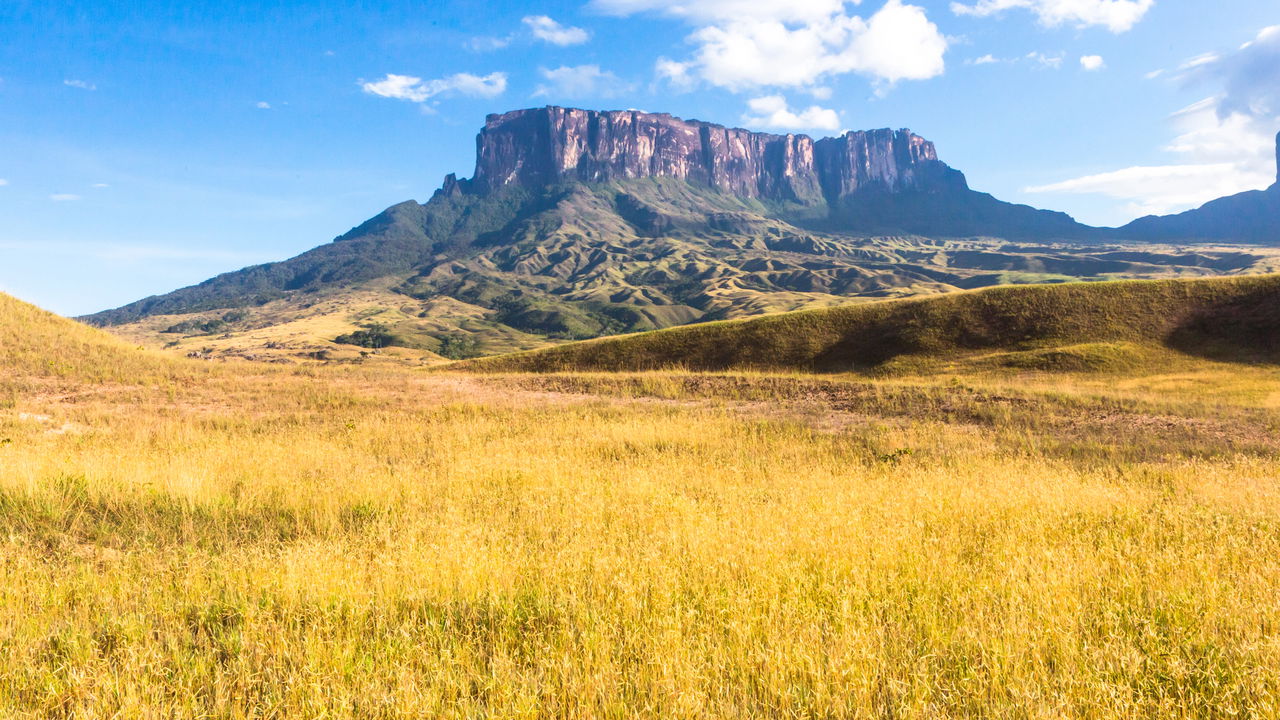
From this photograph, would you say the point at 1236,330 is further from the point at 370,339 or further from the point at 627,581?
the point at 370,339

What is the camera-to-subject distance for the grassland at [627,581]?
3.65m

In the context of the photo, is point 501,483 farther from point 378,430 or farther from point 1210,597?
point 1210,597

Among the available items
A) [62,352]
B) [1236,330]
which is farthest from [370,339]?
[1236,330]

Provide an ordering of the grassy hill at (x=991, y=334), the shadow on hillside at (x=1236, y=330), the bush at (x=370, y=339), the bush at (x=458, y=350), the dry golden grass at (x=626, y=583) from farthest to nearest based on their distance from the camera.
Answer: the bush at (x=370, y=339) < the bush at (x=458, y=350) < the grassy hill at (x=991, y=334) < the shadow on hillside at (x=1236, y=330) < the dry golden grass at (x=626, y=583)

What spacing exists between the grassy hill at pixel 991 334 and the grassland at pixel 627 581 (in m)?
21.2

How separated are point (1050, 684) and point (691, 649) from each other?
2345mm

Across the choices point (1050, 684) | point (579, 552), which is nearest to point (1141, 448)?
point (1050, 684)

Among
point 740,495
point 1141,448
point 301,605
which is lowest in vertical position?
point 1141,448

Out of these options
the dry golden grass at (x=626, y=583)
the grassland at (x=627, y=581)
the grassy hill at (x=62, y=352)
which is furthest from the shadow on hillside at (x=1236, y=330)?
the grassy hill at (x=62, y=352)

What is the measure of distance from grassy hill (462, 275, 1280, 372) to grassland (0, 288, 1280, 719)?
69.5 feet

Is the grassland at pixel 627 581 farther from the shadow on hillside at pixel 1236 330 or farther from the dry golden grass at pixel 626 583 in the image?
the shadow on hillside at pixel 1236 330

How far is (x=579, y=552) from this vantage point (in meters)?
5.82

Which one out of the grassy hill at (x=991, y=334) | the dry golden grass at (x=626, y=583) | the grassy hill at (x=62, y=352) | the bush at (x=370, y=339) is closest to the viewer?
the dry golden grass at (x=626, y=583)

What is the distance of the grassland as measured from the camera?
365 centimetres
